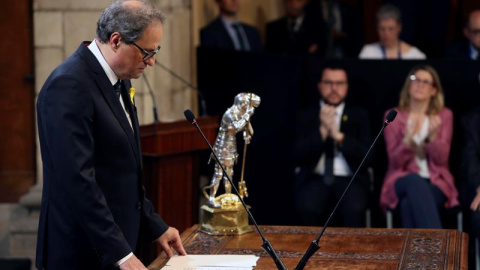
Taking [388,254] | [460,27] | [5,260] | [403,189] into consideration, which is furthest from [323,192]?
[460,27]

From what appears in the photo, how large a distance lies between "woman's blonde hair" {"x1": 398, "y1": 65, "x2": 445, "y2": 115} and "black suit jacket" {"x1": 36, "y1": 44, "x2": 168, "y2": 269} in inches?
131

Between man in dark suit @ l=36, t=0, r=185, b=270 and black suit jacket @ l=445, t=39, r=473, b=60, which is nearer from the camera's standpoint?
man in dark suit @ l=36, t=0, r=185, b=270

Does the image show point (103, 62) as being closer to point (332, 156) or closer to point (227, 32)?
point (332, 156)

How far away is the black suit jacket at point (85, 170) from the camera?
10.9ft

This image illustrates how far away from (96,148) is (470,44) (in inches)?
188

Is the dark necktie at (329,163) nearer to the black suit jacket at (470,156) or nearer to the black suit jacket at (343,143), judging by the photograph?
the black suit jacket at (343,143)

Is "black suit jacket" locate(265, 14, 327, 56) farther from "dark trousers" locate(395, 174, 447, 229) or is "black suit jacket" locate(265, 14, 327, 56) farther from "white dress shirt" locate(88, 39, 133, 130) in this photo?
"white dress shirt" locate(88, 39, 133, 130)

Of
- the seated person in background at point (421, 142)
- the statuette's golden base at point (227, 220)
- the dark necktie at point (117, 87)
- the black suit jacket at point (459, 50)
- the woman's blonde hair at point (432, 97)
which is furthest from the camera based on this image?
the black suit jacket at point (459, 50)

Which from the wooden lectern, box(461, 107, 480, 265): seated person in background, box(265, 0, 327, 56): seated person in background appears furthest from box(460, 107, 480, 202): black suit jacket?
box(265, 0, 327, 56): seated person in background

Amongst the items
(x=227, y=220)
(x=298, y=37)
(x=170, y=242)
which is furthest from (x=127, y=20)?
(x=298, y=37)

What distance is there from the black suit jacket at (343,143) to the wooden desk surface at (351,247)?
2.19 m

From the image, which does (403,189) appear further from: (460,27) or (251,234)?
(460,27)

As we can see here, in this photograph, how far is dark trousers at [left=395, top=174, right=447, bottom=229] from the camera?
617cm

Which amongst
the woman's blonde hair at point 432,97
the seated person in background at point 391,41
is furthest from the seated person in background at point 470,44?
the woman's blonde hair at point 432,97
